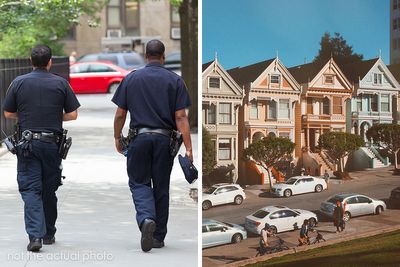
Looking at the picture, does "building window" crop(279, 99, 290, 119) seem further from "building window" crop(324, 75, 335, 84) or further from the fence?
the fence

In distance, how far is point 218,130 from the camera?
637 cm

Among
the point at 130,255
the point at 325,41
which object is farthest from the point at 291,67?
the point at 130,255

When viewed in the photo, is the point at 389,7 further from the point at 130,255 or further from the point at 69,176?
the point at 69,176

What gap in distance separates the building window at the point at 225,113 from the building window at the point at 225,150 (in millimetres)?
108

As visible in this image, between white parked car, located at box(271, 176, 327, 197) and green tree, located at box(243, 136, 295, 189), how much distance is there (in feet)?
0.24

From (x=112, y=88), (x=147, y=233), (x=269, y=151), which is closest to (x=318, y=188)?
(x=269, y=151)

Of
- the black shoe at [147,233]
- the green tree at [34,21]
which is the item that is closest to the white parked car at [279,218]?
the black shoe at [147,233]

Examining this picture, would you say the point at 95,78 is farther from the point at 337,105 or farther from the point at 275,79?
the point at 275,79

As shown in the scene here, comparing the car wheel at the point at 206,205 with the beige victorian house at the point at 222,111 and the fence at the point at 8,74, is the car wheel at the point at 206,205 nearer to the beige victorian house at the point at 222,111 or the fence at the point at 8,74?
the beige victorian house at the point at 222,111

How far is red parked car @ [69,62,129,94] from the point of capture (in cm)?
4231

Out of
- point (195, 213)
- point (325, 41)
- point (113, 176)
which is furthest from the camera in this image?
point (113, 176)

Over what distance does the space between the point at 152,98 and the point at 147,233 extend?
1.07 metres

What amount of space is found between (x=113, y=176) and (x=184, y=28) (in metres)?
9.63

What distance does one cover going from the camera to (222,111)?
6.34 meters
